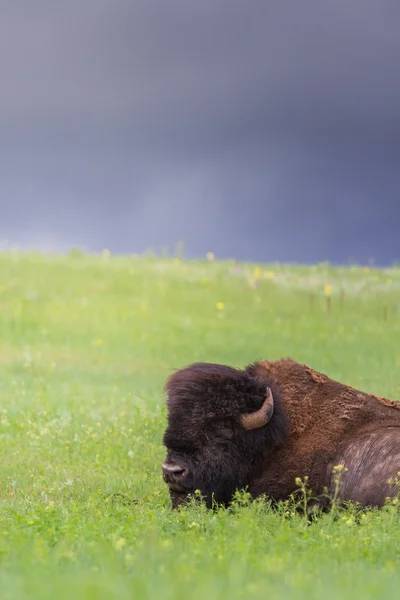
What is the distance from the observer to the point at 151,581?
5.16 meters

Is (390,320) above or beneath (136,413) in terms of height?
above

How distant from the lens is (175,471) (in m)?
9.02

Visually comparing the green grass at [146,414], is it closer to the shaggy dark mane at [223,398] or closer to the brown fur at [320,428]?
the brown fur at [320,428]

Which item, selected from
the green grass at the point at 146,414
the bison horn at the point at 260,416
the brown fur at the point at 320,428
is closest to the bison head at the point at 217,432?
the bison horn at the point at 260,416

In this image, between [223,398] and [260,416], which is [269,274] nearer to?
[223,398]

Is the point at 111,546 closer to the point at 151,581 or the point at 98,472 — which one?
the point at 151,581

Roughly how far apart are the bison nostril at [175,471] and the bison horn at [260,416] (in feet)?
2.58

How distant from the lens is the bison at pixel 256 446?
9078mm

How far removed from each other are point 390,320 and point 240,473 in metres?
20.3

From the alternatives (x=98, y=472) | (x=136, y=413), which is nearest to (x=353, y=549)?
(x=98, y=472)

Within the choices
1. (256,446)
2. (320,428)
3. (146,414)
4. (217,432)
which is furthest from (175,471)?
(146,414)

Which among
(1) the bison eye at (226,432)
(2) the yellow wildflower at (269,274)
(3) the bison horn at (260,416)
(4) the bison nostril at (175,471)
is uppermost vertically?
(2) the yellow wildflower at (269,274)

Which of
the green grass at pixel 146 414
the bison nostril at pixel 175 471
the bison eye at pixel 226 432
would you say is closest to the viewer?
the green grass at pixel 146 414

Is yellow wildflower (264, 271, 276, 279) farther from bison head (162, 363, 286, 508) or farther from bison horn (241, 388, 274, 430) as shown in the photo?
bison horn (241, 388, 274, 430)
